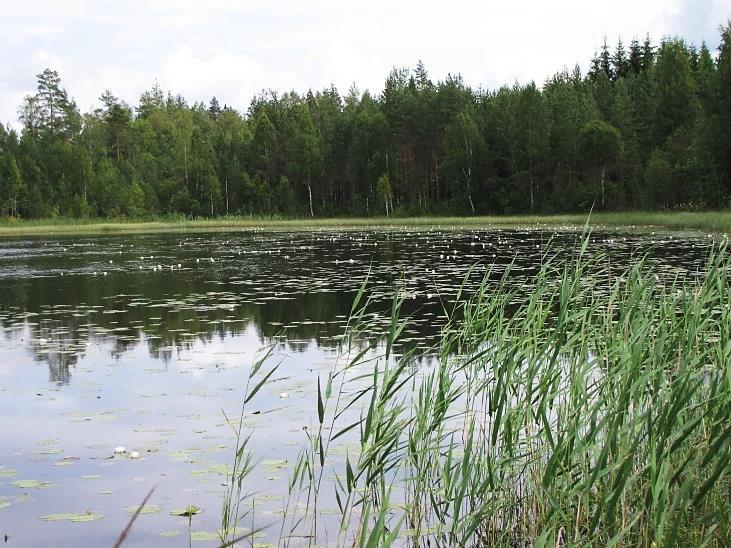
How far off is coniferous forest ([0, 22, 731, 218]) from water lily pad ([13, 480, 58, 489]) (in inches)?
1777

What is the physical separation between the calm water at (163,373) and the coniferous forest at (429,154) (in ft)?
113

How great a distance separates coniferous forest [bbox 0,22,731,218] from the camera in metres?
58.2

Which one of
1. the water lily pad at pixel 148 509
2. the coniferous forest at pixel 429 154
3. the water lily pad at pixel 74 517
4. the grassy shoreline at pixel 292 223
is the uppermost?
the coniferous forest at pixel 429 154

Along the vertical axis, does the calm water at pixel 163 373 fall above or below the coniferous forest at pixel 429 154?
below

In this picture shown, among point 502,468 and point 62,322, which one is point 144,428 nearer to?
point 502,468

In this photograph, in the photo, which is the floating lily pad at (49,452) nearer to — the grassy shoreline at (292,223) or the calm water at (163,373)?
the calm water at (163,373)

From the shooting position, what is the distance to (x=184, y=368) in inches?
414

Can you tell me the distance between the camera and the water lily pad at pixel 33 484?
6.27m

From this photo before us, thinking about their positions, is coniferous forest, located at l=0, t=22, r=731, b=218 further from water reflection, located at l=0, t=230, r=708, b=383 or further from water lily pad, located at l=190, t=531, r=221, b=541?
water lily pad, located at l=190, t=531, r=221, b=541

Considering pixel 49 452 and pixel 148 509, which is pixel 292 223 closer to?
pixel 49 452

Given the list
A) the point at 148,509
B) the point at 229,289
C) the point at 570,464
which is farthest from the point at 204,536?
the point at 229,289

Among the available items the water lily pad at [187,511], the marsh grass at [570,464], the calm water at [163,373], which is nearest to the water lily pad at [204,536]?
the calm water at [163,373]

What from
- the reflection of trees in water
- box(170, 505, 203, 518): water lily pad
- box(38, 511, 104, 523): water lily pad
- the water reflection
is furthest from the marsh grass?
the reflection of trees in water

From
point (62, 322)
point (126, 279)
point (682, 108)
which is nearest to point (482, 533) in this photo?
point (62, 322)
